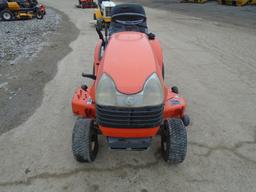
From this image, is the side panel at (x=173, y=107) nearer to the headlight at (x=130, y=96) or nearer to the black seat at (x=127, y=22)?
the headlight at (x=130, y=96)

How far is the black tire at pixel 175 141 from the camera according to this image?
10.1 feet

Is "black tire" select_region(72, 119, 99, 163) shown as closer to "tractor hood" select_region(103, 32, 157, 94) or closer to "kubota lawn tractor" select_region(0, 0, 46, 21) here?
"tractor hood" select_region(103, 32, 157, 94)

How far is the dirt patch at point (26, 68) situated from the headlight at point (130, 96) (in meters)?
2.10

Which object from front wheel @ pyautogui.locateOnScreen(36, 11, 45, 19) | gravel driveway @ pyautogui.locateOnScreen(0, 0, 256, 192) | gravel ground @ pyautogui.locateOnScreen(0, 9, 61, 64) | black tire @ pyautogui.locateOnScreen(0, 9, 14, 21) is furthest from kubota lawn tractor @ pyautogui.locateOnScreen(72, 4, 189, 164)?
black tire @ pyautogui.locateOnScreen(0, 9, 14, 21)

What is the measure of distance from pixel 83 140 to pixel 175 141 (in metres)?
1.09

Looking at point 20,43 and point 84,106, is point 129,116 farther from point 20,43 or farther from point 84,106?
point 20,43

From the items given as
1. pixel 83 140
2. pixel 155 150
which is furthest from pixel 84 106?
pixel 155 150

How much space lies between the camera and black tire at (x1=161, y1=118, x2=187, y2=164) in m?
3.07

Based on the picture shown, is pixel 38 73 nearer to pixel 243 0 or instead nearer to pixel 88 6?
pixel 88 6

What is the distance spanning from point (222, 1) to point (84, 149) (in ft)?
83.8

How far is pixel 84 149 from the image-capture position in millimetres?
3102

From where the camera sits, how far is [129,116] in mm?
2816

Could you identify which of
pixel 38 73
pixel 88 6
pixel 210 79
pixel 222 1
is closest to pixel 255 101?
pixel 210 79

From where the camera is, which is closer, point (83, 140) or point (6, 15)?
point (83, 140)
